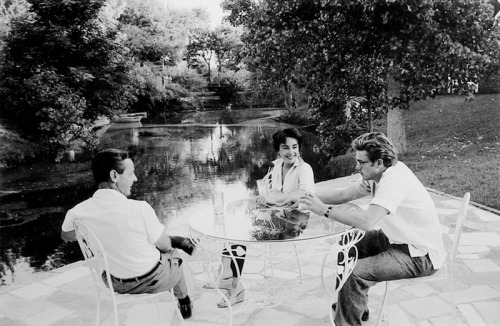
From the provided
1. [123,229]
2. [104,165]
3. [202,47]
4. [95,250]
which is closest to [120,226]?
[123,229]

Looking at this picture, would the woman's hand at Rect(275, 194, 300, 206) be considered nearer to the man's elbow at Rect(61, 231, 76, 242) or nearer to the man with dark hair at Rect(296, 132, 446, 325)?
the man with dark hair at Rect(296, 132, 446, 325)

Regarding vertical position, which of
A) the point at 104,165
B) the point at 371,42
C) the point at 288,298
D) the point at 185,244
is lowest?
the point at 288,298

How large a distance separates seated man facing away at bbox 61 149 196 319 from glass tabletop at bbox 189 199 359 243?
0.28m

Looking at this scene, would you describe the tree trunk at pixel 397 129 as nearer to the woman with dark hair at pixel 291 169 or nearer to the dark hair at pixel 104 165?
the woman with dark hair at pixel 291 169

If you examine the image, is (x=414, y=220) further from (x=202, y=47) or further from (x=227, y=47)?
(x=227, y=47)

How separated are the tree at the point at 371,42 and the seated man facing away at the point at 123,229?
414 centimetres

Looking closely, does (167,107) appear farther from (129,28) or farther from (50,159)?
A: (50,159)

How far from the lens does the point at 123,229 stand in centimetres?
197

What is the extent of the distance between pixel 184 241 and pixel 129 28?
3.25 metres

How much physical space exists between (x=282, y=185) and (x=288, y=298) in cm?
75

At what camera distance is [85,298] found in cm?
295

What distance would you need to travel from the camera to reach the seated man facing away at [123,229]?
198 centimetres

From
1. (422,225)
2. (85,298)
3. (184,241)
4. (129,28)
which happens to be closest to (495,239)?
(422,225)

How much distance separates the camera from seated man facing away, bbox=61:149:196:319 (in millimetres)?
1980
